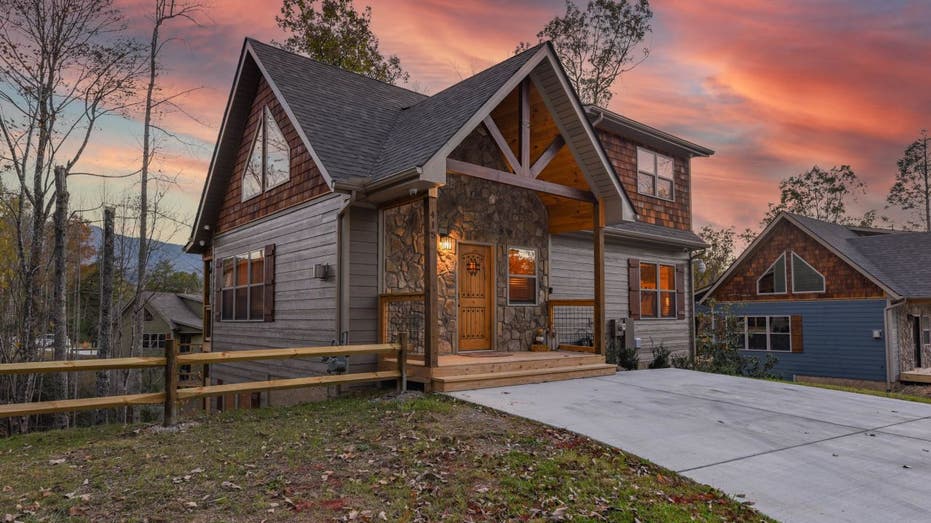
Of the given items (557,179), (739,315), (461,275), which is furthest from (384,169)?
(739,315)

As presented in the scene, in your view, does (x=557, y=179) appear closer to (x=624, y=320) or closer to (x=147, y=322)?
(x=624, y=320)

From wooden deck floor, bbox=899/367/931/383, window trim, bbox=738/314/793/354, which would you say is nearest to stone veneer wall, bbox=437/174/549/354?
window trim, bbox=738/314/793/354

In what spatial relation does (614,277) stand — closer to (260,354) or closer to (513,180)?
(513,180)

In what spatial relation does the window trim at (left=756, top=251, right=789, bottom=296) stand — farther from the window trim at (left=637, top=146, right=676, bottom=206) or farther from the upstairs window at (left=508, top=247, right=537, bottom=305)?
the upstairs window at (left=508, top=247, right=537, bottom=305)

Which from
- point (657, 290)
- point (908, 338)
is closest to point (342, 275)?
point (657, 290)

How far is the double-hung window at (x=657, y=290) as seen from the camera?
14.8 m

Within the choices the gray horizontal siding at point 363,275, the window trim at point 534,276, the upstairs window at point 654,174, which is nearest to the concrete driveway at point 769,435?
the gray horizontal siding at point 363,275

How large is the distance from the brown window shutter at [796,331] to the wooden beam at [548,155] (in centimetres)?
1527

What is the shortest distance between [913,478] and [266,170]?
11.1 meters

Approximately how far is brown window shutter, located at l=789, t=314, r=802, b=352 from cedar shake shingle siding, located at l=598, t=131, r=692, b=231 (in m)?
7.65

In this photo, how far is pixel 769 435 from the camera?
624 cm

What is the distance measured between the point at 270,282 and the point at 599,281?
636cm

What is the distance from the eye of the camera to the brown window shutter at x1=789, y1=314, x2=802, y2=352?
2053cm

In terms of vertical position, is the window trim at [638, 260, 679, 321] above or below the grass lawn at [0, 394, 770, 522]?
above
